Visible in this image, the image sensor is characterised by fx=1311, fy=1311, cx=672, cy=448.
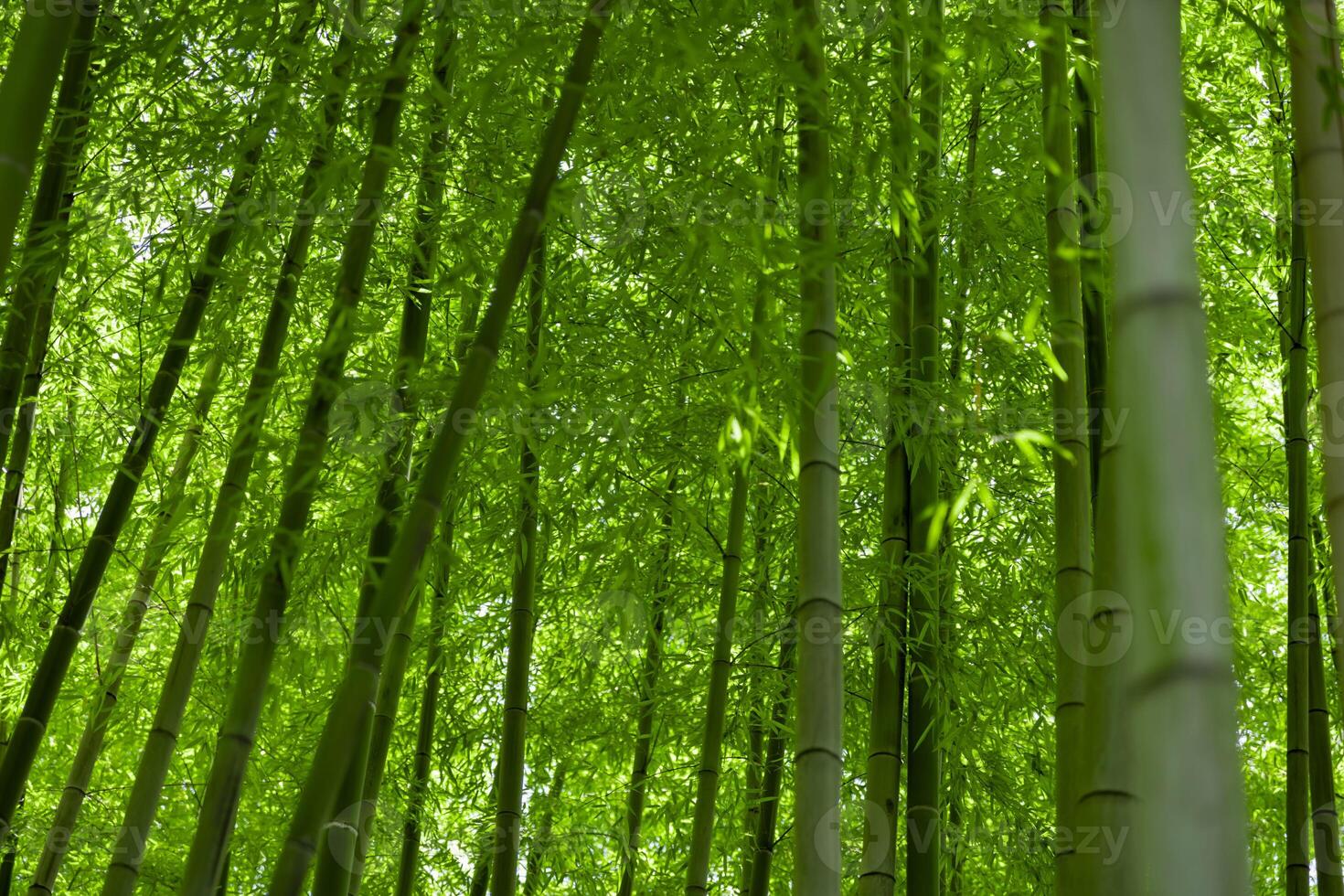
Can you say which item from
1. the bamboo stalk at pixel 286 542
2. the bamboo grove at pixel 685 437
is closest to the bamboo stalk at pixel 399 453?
the bamboo grove at pixel 685 437

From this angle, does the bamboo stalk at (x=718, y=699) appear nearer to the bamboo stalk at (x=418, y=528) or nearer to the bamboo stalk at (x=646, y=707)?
the bamboo stalk at (x=646, y=707)

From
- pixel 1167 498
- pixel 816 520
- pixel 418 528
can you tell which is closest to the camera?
pixel 1167 498

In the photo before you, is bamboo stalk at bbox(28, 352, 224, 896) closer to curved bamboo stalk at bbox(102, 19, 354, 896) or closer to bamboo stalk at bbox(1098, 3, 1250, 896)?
curved bamboo stalk at bbox(102, 19, 354, 896)

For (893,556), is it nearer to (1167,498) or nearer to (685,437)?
(685,437)

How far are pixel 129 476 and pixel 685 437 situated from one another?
1458mm

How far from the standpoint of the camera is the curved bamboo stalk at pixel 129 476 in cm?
249

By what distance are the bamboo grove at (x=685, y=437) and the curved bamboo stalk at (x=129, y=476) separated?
0.01 meters

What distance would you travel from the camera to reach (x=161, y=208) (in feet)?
10.1

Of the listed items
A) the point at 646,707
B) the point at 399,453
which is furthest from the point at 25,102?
the point at 646,707

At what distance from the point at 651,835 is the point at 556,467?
8.30 feet

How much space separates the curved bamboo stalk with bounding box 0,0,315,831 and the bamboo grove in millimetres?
14

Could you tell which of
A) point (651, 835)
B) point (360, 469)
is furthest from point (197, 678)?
point (651, 835)

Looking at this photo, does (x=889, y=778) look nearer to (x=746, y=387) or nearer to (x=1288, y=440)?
(x=746, y=387)

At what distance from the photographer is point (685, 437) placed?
11.8 feet
